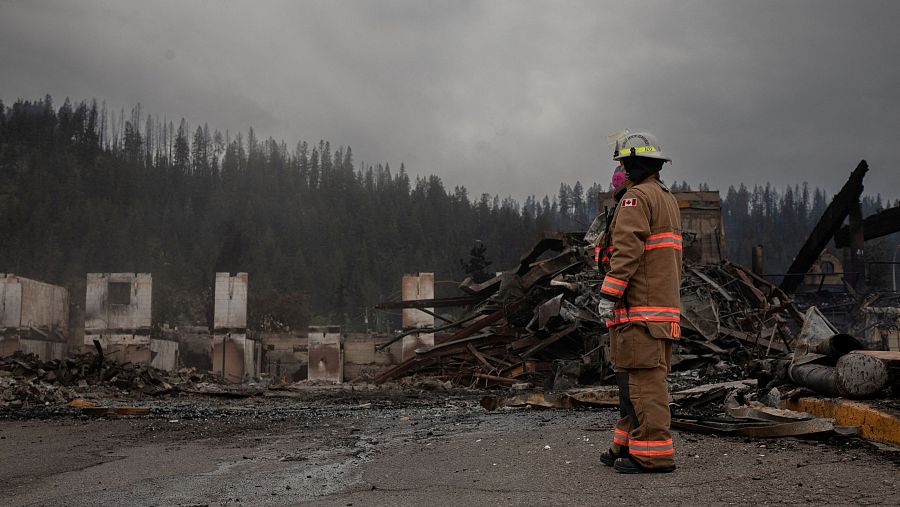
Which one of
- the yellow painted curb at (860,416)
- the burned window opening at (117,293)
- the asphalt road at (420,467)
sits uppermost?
the burned window opening at (117,293)

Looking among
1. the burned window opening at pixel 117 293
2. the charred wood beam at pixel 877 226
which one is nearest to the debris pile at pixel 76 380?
the burned window opening at pixel 117 293

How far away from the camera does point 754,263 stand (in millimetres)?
22516

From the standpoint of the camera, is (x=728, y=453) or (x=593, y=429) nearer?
(x=728, y=453)

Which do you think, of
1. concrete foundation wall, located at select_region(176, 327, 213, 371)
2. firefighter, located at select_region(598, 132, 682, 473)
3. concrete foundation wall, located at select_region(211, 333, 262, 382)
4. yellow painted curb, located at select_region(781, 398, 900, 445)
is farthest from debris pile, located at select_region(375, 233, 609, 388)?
concrete foundation wall, located at select_region(176, 327, 213, 371)

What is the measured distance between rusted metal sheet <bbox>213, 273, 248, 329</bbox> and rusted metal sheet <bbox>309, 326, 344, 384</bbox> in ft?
9.47

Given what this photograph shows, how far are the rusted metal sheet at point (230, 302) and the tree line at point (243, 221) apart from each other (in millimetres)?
27183

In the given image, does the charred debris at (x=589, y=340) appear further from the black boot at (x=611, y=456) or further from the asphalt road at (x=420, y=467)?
the black boot at (x=611, y=456)

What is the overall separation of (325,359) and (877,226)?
19360mm

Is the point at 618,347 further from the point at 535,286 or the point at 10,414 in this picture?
the point at 535,286

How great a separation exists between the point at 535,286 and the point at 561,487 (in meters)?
13.5

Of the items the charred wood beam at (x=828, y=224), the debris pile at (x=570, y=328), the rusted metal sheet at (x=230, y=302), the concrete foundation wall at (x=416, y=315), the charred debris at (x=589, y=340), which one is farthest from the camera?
the rusted metal sheet at (x=230, y=302)

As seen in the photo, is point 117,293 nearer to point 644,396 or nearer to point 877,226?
point 877,226

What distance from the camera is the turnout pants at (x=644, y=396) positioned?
13.7 feet

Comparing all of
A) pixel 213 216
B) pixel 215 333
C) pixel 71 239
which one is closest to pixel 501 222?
pixel 213 216
